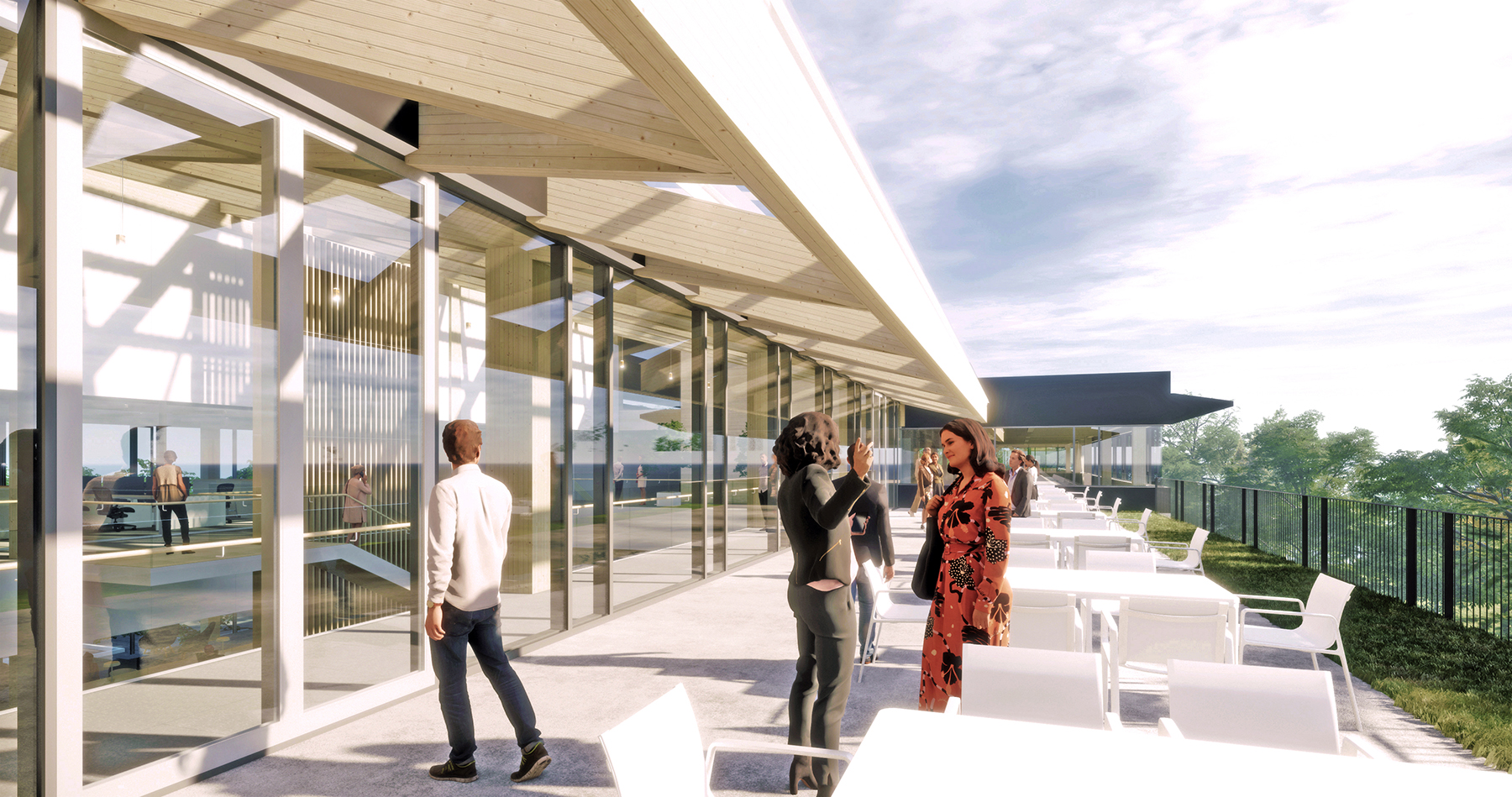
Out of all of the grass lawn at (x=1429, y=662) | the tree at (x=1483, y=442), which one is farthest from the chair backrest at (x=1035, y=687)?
the tree at (x=1483, y=442)

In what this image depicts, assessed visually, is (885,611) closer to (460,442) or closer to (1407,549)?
(460,442)

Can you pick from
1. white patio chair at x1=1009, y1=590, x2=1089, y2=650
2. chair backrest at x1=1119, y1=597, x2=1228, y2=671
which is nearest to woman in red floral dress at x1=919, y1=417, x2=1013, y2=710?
white patio chair at x1=1009, y1=590, x2=1089, y2=650

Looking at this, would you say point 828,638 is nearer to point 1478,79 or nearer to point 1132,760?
point 1132,760

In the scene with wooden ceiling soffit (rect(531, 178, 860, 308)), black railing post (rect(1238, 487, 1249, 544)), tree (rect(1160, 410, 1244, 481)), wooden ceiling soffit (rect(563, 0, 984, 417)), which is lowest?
tree (rect(1160, 410, 1244, 481))

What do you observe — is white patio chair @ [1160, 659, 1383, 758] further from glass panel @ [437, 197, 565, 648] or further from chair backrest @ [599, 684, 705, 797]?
glass panel @ [437, 197, 565, 648]

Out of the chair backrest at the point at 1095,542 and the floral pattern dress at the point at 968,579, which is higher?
the floral pattern dress at the point at 968,579

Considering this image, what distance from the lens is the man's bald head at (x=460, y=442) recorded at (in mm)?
3768

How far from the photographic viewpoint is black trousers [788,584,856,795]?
11.0 feet

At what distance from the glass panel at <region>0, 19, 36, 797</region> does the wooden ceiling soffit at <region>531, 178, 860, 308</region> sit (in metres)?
3.43

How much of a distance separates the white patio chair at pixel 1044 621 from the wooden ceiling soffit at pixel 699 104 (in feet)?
6.93

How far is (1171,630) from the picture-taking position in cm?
437

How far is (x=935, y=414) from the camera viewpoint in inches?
1154

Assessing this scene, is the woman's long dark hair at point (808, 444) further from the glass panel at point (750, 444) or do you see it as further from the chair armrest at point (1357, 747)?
the glass panel at point (750, 444)

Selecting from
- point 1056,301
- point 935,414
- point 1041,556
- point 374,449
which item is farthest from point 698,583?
point 1056,301
